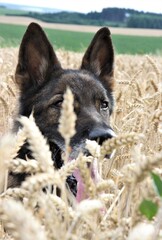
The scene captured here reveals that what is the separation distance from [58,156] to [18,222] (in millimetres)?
3102

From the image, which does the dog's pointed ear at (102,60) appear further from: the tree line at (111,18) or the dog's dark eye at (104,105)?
the tree line at (111,18)

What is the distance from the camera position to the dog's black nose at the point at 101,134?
3516mm

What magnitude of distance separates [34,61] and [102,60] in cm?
66

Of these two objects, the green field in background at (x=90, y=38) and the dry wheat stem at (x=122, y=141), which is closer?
the dry wheat stem at (x=122, y=141)

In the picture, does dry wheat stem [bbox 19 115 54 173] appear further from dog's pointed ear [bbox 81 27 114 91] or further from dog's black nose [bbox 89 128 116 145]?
dog's pointed ear [bbox 81 27 114 91]

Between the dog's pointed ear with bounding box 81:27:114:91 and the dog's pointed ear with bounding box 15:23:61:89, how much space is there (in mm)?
399

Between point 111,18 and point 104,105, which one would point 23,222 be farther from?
point 111,18

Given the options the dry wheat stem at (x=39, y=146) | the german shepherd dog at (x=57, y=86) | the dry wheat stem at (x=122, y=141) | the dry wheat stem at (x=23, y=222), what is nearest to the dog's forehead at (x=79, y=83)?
the german shepherd dog at (x=57, y=86)

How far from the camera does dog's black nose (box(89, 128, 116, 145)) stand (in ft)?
11.5

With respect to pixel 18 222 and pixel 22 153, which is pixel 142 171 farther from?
pixel 22 153

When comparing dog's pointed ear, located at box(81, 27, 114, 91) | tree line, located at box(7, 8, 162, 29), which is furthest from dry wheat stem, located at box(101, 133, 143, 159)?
tree line, located at box(7, 8, 162, 29)

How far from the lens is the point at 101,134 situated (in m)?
Result: 3.58

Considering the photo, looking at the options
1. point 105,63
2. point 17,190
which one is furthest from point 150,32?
point 17,190

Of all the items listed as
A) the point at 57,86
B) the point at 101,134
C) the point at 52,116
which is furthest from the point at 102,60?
the point at 101,134
